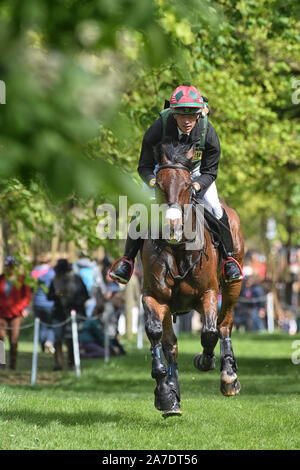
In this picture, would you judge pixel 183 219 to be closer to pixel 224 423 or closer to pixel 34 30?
pixel 224 423

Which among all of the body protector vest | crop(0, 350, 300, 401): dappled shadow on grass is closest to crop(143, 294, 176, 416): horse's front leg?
the body protector vest

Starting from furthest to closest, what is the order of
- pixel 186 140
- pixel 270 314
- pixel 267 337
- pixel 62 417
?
1. pixel 270 314
2. pixel 267 337
3. pixel 62 417
4. pixel 186 140

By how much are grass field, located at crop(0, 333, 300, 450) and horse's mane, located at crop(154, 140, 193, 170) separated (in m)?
2.60

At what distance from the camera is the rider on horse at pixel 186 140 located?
360 inches

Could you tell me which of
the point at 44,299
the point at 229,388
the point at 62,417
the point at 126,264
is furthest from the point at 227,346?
the point at 44,299

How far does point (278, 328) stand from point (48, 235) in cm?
2053

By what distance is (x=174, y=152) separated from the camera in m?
8.98

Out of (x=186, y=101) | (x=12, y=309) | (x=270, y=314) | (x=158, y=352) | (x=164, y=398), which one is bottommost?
(x=164, y=398)

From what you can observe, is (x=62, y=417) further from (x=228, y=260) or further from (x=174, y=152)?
(x=174, y=152)

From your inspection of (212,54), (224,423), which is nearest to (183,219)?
(224,423)

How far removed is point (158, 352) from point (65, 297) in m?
A: 10.9

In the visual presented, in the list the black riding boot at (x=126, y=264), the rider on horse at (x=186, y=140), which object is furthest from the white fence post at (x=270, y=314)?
the black riding boot at (x=126, y=264)

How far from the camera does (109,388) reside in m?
16.6

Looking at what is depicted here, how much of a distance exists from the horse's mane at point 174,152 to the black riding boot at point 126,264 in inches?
37.2
